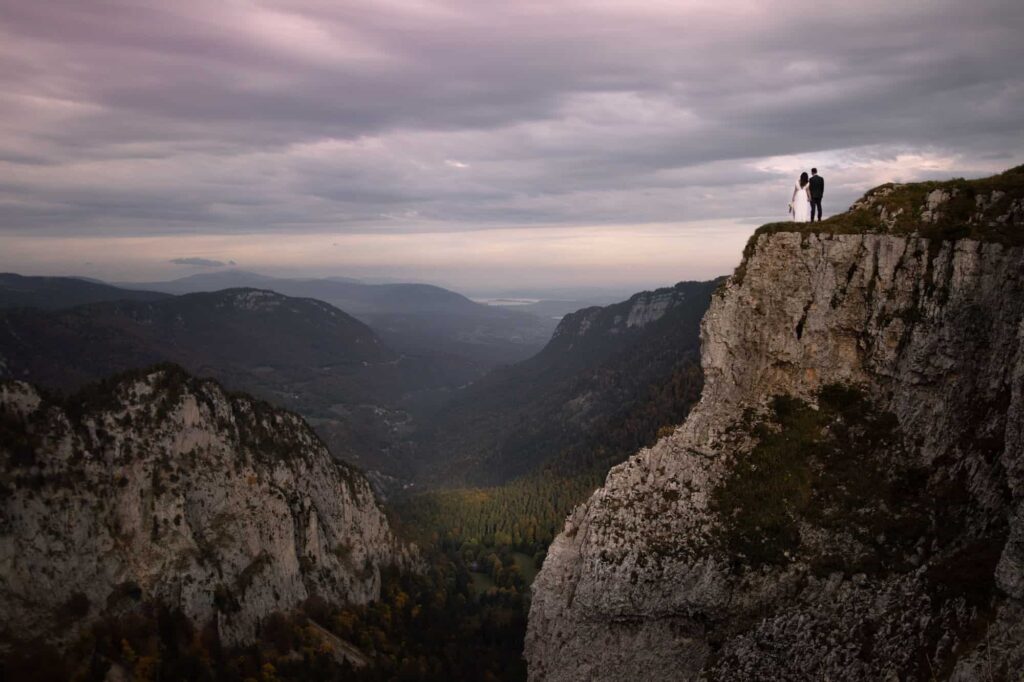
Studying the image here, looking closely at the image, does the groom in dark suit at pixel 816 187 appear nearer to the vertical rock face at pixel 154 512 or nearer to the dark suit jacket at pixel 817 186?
the dark suit jacket at pixel 817 186

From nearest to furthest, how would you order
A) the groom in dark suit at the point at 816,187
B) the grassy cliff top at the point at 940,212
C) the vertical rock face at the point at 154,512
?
the grassy cliff top at the point at 940,212, the groom in dark suit at the point at 816,187, the vertical rock face at the point at 154,512

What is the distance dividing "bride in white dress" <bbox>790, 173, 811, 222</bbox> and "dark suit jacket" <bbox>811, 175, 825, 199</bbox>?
0.35 m

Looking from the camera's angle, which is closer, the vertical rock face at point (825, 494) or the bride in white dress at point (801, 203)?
the vertical rock face at point (825, 494)

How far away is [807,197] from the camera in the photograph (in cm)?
4072

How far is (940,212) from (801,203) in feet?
25.6

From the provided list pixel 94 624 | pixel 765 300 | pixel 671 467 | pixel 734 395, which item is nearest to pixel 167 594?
pixel 94 624

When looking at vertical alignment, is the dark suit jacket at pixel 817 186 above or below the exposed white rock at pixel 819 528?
above

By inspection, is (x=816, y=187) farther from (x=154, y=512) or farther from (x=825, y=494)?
(x=154, y=512)

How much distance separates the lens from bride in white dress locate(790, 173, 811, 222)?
133 ft

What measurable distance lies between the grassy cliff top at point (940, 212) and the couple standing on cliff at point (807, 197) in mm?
1266

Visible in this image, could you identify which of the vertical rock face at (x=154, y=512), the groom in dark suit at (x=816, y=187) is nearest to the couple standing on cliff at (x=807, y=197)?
the groom in dark suit at (x=816, y=187)

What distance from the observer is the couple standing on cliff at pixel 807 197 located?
131 feet

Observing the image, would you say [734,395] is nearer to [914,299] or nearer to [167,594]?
[914,299]

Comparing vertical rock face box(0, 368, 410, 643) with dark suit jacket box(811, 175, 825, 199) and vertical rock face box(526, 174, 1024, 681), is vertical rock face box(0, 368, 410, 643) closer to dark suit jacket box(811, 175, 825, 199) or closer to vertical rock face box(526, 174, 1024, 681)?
vertical rock face box(526, 174, 1024, 681)
